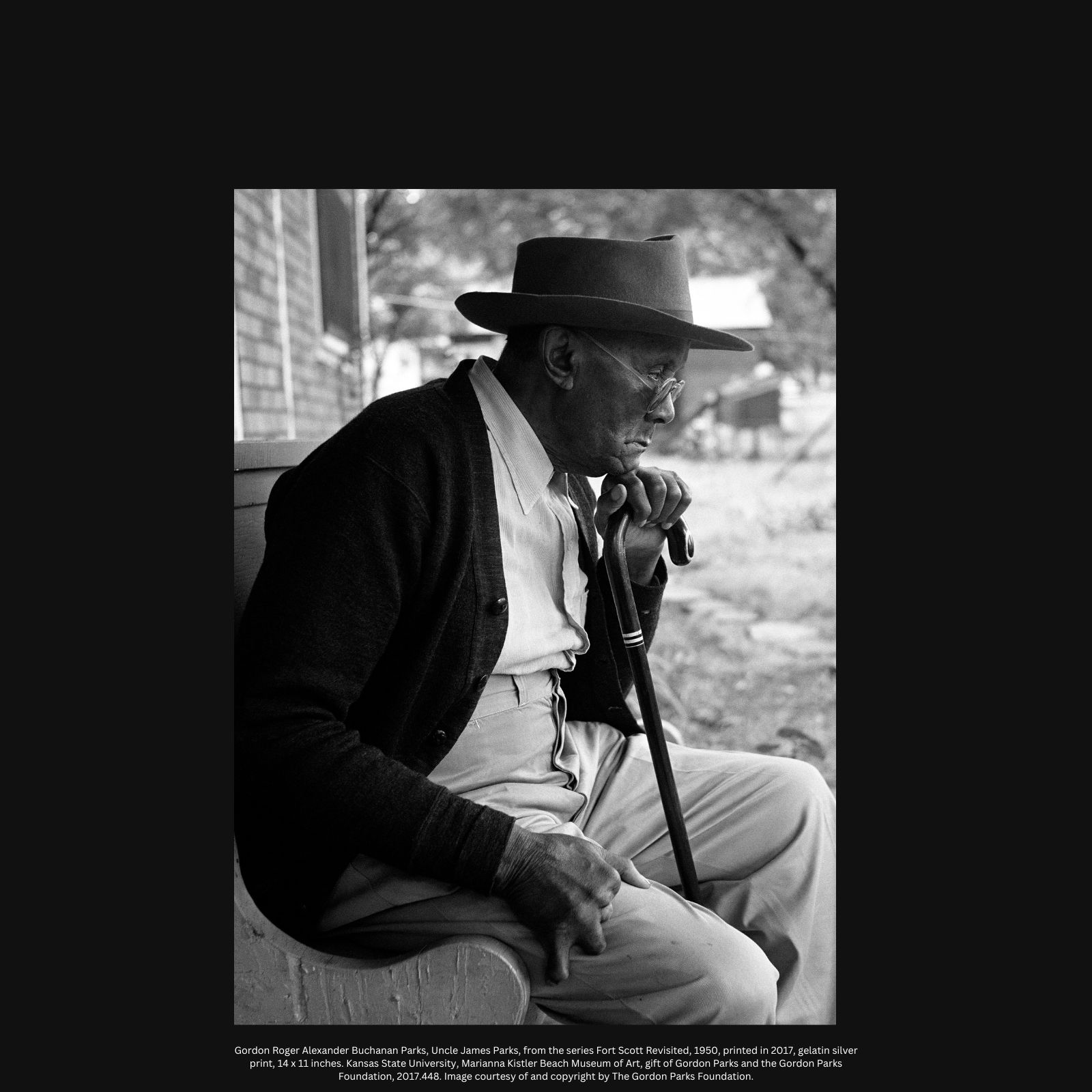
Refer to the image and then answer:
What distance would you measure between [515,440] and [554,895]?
83 cm

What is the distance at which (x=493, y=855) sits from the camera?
1731 millimetres

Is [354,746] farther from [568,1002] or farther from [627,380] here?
[627,380]

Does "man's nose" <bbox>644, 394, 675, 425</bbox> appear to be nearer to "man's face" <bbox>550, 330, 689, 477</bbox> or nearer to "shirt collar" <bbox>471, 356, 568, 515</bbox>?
"man's face" <bbox>550, 330, 689, 477</bbox>

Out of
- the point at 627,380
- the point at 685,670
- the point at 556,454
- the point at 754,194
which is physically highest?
the point at 754,194

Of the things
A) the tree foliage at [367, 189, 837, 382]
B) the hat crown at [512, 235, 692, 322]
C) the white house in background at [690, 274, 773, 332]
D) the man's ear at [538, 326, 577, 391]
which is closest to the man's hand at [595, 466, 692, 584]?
the man's ear at [538, 326, 577, 391]

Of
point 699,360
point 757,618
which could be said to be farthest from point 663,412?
point 699,360

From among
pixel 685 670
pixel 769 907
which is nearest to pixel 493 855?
pixel 769 907

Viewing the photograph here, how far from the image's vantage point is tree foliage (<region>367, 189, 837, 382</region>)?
1030 centimetres

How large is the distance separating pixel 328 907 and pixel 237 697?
0.45 meters

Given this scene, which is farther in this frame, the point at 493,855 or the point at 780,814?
the point at 780,814

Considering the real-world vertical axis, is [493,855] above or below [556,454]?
below

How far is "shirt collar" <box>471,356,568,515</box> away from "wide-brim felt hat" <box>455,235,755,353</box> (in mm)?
145

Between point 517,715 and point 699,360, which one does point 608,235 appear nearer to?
point 699,360

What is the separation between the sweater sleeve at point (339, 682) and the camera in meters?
1.68
